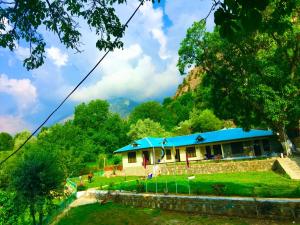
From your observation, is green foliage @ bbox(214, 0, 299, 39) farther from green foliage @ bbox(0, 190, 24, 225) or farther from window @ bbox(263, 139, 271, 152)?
window @ bbox(263, 139, 271, 152)

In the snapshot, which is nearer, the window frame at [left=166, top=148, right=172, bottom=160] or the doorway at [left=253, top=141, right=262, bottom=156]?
the doorway at [left=253, top=141, right=262, bottom=156]

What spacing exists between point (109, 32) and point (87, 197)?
24.2m

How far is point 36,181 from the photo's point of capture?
17688 millimetres

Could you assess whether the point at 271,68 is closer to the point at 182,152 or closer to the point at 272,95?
the point at 272,95

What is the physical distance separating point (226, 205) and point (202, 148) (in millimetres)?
29243

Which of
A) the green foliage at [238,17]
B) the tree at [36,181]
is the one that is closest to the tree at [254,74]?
the tree at [36,181]

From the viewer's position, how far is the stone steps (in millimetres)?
23184

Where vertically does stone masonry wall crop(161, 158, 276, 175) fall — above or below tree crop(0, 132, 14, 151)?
below

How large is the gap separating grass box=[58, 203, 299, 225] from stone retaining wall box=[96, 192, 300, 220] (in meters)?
0.47

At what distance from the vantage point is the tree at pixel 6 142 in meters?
106

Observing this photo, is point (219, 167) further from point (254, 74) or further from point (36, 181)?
point (36, 181)

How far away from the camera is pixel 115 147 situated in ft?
256

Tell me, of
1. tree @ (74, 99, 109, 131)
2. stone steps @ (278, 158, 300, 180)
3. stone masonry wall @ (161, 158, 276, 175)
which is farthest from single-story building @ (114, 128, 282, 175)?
tree @ (74, 99, 109, 131)

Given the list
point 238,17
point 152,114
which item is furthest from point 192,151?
point 152,114
